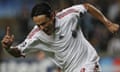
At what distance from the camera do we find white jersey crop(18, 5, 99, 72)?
25.7 ft

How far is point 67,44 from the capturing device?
25.7 feet

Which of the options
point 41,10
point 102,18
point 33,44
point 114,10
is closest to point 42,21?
point 41,10

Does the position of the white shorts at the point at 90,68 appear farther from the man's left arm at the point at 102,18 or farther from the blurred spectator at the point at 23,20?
the blurred spectator at the point at 23,20

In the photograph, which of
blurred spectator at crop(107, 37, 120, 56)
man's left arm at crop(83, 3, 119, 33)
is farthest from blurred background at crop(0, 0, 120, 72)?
man's left arm at crop(83, 3, 119, 33)

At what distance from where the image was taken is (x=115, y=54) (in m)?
13.6

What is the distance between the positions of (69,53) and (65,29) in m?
0.32

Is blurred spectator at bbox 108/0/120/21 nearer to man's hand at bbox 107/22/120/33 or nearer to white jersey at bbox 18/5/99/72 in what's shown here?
white jersey at bbox 18/5/99/72

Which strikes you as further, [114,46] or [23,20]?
[23,20]

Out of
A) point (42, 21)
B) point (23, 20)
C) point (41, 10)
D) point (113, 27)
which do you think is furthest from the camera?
point (23, 20)

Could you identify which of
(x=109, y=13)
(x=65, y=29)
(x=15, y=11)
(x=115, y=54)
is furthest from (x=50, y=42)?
A: (x=15, y=11)

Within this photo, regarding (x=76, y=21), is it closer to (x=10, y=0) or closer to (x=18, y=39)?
(x=18, y=39)

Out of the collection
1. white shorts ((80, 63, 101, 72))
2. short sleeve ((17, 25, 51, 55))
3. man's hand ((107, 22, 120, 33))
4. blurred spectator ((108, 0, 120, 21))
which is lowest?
white shorts ((80, 63, 101, 72))

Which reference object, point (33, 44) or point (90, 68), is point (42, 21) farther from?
point (90, 68)

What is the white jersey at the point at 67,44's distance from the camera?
25.7ft
